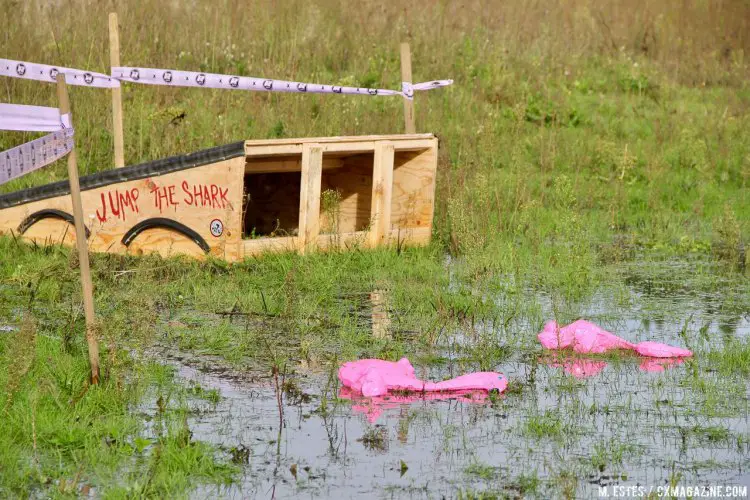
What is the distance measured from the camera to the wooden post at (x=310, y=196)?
31.1 ft

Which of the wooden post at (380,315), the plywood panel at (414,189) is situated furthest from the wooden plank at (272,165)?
the wooden post at (380,315)

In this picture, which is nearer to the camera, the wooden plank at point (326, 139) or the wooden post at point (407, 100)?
the wooden plank at point (326, 139)

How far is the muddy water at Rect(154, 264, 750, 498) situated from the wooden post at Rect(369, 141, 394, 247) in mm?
3236

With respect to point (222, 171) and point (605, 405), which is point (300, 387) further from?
point (222, 171)

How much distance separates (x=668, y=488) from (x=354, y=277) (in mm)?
4589

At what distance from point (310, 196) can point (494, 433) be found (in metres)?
4.47

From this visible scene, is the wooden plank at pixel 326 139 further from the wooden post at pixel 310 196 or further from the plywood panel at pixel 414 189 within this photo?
the plywood panel at pixel 414 189

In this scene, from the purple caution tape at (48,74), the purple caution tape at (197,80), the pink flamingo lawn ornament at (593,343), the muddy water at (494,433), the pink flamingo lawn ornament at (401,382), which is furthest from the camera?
the purple caution tape at (197,80)

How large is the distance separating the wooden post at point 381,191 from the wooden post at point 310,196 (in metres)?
0.55

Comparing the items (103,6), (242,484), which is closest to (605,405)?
(242,484)

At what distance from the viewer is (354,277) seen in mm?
9047

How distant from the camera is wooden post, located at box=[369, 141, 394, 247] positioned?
9.95 m

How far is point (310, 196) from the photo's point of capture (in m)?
9.59

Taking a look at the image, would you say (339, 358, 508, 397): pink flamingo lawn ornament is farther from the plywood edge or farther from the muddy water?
the plywood edge
